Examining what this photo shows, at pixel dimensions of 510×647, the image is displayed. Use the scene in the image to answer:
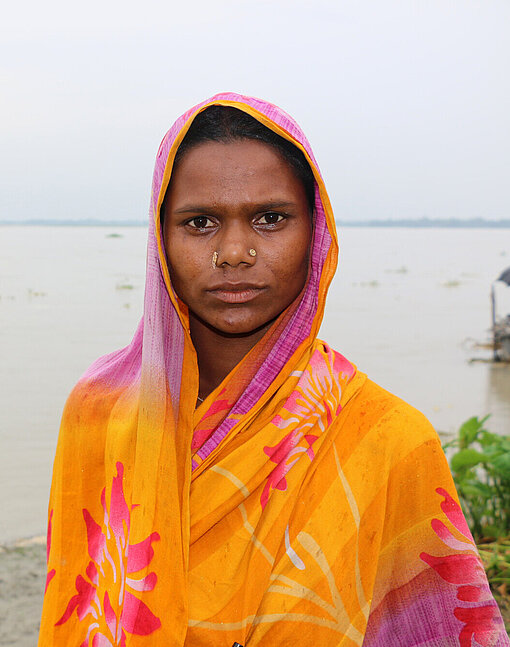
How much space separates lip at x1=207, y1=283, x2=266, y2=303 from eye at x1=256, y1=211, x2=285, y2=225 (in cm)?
14

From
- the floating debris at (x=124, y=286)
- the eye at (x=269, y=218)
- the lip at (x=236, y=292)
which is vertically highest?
the eye at (x=269, y=218)

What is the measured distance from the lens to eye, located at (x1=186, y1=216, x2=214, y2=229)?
142 cm

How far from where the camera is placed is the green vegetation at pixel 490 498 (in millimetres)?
3455

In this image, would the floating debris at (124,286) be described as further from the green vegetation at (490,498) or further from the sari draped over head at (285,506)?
the sari draped over head at (285,506)

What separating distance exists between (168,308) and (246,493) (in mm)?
468

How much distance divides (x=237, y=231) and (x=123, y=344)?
1112 centimetres

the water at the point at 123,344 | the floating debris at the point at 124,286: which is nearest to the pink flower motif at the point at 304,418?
the water at the point at 123,344

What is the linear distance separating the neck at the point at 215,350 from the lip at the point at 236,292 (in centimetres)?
19

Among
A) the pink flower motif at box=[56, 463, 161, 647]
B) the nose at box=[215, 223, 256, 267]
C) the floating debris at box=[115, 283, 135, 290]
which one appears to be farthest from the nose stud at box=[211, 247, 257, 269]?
the floating debris at box=[115, 283, 135, 290]

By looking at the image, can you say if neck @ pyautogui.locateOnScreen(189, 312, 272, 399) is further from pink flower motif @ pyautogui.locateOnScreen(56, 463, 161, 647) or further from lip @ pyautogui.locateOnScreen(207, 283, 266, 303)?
pink flower motif @ pyautogui.locateOnScreen(56, 463, 161, 647)

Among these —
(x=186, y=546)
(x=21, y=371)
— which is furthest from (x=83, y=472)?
(x=21, y=371)

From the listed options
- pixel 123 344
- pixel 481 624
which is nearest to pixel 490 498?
pixel 481 624

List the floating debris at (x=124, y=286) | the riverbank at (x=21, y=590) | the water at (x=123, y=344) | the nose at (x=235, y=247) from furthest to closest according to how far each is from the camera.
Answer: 1. the floating debris at (x=124, y=286)
2. the water at (x=123, y=344)
3. the riverbank at (x=21, y=590)
4. the nose at (x=235, y=247)

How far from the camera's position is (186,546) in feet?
4.72
